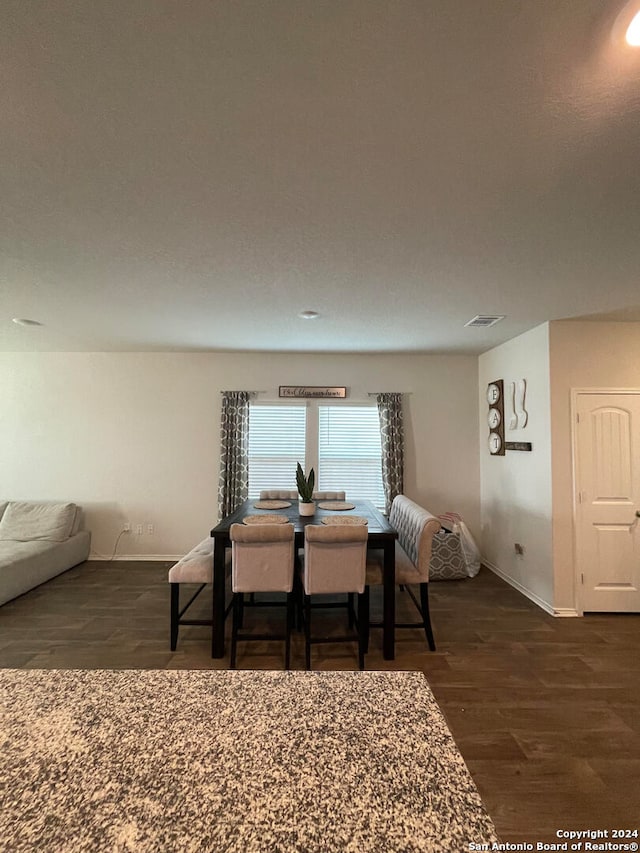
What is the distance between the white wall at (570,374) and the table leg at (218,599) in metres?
2.84

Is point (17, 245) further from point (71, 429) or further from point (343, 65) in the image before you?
point (71, 429)

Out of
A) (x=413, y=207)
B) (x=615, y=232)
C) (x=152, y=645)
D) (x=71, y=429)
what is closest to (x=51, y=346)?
(x=71, y=429)

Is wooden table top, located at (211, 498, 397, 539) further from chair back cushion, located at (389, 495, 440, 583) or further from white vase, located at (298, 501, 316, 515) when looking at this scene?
chair back cushion, located at (389, 495, 440, 583)

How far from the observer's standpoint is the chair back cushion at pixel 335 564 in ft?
8.41

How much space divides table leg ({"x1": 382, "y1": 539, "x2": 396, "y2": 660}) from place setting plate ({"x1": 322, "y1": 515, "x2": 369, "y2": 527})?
0.31 m

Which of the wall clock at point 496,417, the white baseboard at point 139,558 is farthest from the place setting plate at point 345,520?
the white baseboard at point 139,558

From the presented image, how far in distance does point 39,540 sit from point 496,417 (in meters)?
5.34

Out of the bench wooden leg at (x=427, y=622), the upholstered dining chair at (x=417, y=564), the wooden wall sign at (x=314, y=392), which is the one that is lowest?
the bench wooden leg at (x=427, y=622)

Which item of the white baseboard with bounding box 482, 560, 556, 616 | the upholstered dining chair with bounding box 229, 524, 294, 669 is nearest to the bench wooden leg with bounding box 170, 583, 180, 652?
the upholstered dining chair with bounding box 229, 524, 294, 669

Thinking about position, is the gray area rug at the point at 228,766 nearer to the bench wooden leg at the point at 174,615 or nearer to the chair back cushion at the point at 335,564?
the chair back cushion at the point at 335,564

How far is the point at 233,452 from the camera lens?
15.6 ft

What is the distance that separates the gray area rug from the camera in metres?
0.55

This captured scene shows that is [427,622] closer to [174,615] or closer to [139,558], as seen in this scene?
[174,615]

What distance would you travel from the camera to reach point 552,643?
2.88m
